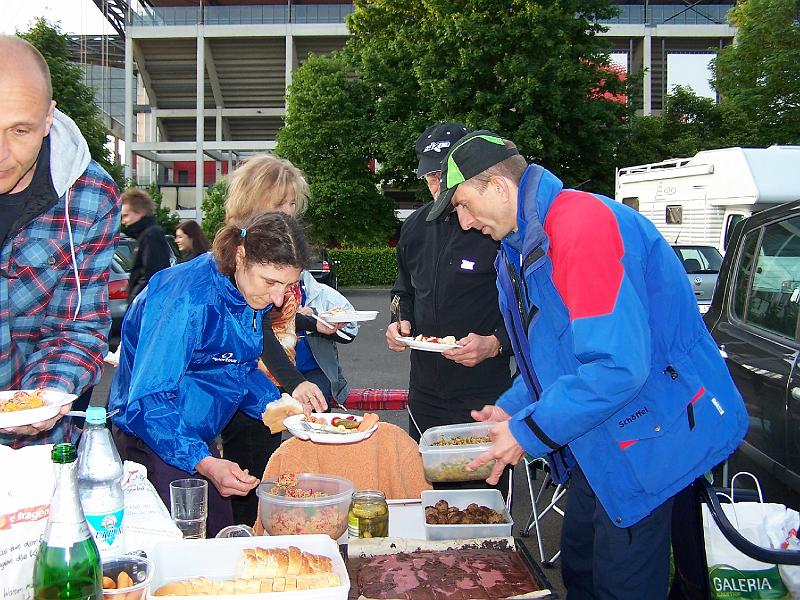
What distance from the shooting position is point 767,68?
23.7 meters

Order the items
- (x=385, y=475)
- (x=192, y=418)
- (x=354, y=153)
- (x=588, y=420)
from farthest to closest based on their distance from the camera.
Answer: (x=354, y=153) < (x=385, y=475) < (x=192, y=418) < (x=588, y=420)

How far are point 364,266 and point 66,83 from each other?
11.2 meters

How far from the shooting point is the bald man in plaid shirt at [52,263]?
7.38 ft

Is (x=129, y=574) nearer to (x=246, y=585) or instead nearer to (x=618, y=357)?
(x=246, y=585)

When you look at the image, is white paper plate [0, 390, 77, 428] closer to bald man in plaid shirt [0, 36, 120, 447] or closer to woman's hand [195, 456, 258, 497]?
bald man in plaid shirt [0, 36, 120, 447]

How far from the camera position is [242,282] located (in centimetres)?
279

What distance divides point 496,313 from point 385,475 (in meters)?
1.31

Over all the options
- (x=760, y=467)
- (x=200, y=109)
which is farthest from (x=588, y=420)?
(x=200, y=109)

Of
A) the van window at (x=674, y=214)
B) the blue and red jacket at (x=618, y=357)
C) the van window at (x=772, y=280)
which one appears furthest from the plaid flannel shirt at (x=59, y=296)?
the van window at (x=674, y=214)

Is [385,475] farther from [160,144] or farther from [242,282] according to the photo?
[160,144]

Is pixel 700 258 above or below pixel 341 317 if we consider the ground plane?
above

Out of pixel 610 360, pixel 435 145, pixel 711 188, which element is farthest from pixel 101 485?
pixel 711 188

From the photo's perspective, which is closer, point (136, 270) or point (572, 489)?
point (572, 489)

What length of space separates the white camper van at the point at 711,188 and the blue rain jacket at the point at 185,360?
7.55 meters
